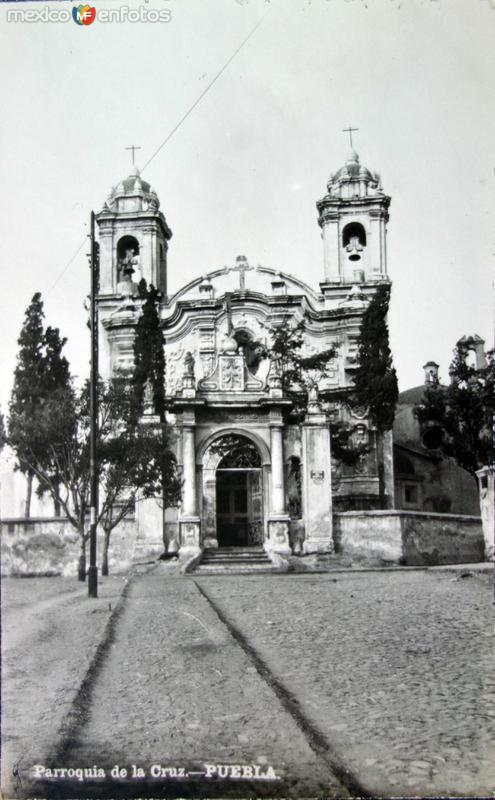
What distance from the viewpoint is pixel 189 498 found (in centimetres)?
2262

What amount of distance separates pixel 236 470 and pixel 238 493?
3.72 m

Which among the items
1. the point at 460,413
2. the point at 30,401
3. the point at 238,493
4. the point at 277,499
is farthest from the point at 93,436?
the point at 460,413

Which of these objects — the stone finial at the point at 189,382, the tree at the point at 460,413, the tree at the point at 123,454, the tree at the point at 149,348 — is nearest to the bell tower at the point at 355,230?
the tree at the point at 460,413

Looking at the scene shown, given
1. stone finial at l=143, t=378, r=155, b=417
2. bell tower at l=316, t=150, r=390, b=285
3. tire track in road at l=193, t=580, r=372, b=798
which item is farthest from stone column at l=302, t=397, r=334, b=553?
bell tower at l=316, t=150, r=390, b=285

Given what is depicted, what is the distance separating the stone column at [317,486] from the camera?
74.0 ft

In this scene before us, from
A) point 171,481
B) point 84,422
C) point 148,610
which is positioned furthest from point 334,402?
point 148,610

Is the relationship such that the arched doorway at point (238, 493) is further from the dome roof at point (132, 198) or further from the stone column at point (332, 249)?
the dome roof at point (132, 198)

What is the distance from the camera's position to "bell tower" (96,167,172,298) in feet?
121

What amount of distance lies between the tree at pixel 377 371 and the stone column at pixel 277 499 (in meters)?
7.86

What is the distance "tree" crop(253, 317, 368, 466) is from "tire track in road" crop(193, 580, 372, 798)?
2094 cm

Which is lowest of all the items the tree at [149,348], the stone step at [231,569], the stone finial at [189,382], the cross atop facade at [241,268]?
the stone step at [231,569]

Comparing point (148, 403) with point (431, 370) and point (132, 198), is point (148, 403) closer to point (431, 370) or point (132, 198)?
point (132, 198)

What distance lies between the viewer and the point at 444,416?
35.7m

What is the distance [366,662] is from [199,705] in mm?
2201
